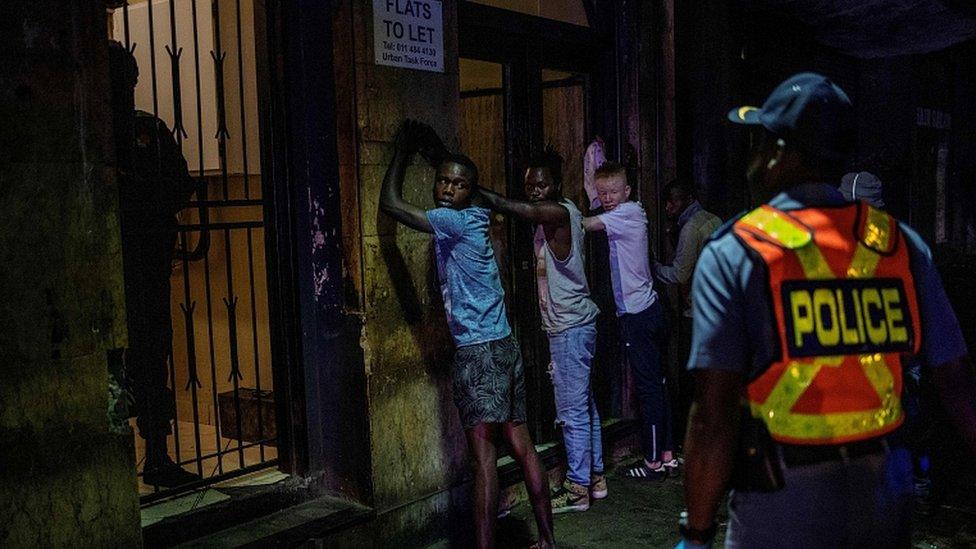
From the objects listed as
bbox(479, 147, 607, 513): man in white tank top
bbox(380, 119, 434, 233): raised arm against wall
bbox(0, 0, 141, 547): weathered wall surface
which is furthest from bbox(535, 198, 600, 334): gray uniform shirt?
bbox(0, 0, 141, 547): weathered wall surface

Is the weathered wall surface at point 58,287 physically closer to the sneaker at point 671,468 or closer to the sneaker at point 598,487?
the sneaker at point 598,487

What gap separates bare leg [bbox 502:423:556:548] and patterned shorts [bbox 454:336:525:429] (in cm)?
11

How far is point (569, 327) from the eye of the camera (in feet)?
18.1

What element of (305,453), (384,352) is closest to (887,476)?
(384,352)

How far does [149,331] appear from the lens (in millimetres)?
4934

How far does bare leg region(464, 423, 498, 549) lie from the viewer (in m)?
4.46

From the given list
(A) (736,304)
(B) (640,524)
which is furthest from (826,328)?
(B) (640,524)

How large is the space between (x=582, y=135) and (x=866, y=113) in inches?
272

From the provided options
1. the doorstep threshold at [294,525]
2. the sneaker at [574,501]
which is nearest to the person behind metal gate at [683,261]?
the sneaker at [574,501]

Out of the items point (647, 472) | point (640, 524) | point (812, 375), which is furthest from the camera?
point (647, 472)

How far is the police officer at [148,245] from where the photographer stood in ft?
14.3

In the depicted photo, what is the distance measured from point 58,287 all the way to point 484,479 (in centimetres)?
A: 215

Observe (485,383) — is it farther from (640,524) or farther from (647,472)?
(647,472)

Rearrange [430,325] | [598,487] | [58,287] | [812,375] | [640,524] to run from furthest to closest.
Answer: [598,487] < [640,524] < [430,325] < [58,287] < [812,375]
